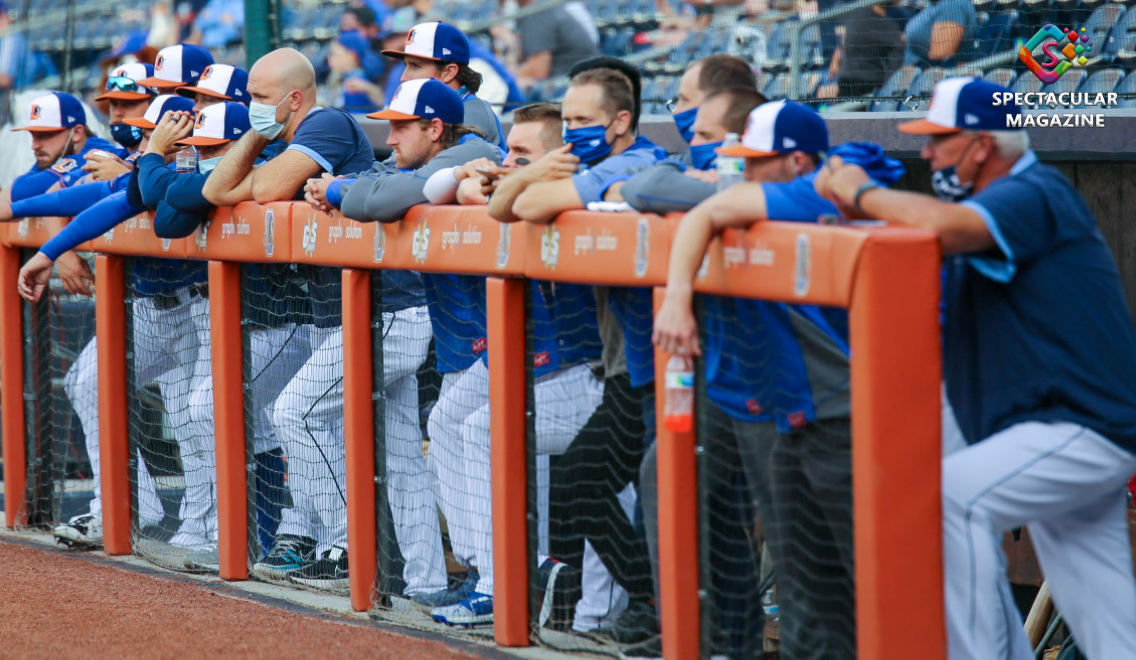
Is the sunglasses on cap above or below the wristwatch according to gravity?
above

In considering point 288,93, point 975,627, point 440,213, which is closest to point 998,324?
point 975,627

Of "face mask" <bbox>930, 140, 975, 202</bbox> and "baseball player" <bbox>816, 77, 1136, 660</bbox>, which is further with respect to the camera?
"face mask" <bbox>930, 140, 975, 202</bbox>

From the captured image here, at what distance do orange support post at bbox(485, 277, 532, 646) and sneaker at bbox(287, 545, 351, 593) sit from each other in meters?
1.05

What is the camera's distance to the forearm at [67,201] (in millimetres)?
6406

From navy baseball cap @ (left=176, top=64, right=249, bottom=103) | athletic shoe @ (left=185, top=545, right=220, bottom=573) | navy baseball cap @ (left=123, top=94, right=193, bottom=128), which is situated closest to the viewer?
athletic shoe @ (left=185, top=545, right=220, bottom=573)

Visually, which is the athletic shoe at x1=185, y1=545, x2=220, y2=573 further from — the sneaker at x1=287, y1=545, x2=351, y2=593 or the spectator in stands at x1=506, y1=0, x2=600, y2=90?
the spectator in stands at x1=506, y1=0, x2=600, y2=90

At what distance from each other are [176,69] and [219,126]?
1036 millimetres

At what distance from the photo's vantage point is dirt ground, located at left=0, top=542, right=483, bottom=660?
449cm

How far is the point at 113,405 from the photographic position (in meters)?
6.18

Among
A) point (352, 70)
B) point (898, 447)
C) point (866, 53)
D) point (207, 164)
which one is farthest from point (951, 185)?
point (352, 70)

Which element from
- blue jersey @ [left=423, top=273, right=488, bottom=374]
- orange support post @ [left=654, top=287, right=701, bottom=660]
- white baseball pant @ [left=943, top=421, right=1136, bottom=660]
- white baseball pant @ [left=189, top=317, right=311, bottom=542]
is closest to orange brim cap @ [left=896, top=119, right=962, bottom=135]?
white baseball pant @ [left=943, top=421, right=1136, bottom=660]

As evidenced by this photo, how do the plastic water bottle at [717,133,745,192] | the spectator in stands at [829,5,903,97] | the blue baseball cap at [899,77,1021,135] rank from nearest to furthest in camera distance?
the blue baseball cap at [899,77,1021,135] < the plastic water bottle at [717,133,745,192] < the spectator in stands at [829,5,903,97]

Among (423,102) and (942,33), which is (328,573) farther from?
(942,33)

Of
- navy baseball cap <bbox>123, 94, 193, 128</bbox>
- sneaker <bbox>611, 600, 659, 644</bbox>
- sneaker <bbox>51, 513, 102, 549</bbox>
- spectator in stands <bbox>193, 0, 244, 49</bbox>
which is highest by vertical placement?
spectator in stands <bbox>193, 0, 244, 49</bbox>
